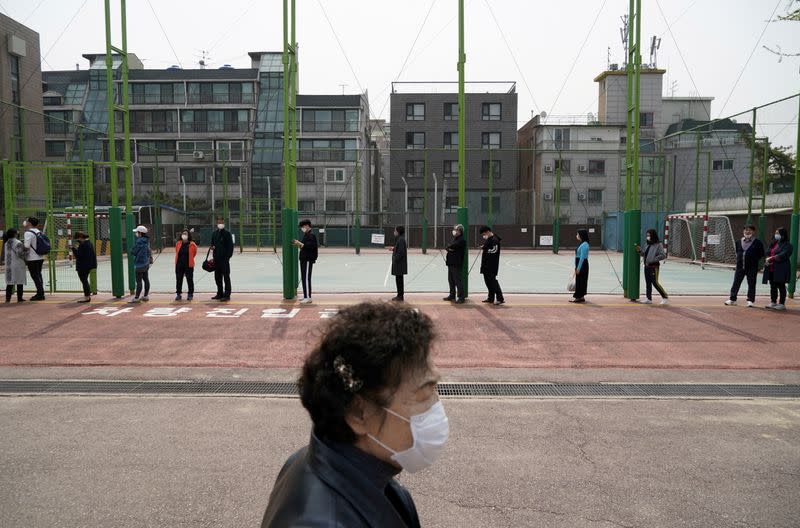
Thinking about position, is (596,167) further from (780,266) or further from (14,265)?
(14,265)

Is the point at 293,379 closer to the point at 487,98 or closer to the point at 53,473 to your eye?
the point at 53,473

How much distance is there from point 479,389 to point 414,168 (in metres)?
47.5

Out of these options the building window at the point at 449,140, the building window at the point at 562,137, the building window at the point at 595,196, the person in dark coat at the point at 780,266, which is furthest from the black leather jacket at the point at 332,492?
the building window at the point at 449,140

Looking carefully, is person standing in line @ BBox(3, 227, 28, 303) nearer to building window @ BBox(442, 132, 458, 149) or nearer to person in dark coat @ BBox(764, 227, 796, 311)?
person in dark coat @ BBox(764, 227, 796, 311)

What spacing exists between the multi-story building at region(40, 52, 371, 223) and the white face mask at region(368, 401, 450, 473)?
50.6 meters

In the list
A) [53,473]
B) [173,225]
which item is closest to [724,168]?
[53,473]

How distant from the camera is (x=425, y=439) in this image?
1708 millimetres

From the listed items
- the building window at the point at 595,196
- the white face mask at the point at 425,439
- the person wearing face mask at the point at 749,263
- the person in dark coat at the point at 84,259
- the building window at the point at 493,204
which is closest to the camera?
the white face mask at the point at 425,439

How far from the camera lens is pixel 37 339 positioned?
9.99m

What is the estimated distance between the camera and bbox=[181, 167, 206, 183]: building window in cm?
5512

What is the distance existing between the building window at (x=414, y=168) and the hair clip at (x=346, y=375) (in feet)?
173

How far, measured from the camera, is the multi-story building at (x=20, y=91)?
→ 2398 cm

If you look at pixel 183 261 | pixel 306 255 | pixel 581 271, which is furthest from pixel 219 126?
pixel 581 271

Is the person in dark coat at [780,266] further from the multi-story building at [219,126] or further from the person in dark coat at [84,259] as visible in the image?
the multi-story building at [219,126]
